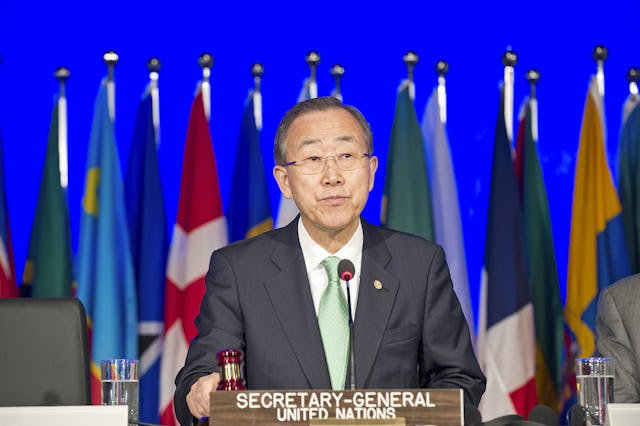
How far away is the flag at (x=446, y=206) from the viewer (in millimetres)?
5211

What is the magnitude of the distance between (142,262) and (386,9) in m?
2.12

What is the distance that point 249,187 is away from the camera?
211 inches

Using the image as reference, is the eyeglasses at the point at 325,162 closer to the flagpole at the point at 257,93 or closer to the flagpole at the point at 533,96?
the flagpole at the point at 257,93

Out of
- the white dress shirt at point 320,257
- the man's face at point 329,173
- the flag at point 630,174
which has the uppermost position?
the flag at point 630,174

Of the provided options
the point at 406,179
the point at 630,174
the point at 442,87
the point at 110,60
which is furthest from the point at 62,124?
the point at 630,174

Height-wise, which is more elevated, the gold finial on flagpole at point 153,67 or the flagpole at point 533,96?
the gold finial on flagpole at point 153,67

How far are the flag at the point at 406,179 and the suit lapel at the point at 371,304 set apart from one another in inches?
82.6

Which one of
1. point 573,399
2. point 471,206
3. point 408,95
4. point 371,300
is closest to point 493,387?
point 573,399

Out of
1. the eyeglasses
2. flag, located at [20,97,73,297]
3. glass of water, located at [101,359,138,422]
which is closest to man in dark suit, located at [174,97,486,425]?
the eyeglasses

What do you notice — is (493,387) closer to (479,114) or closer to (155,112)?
(479,114)

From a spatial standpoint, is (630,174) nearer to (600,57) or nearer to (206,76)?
(600,57)

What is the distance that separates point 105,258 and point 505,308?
6.84 feet

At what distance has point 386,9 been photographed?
19.5 ft

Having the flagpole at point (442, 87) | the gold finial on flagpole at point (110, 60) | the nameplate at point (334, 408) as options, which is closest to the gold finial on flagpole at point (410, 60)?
the flagpole at point (442, 87)
